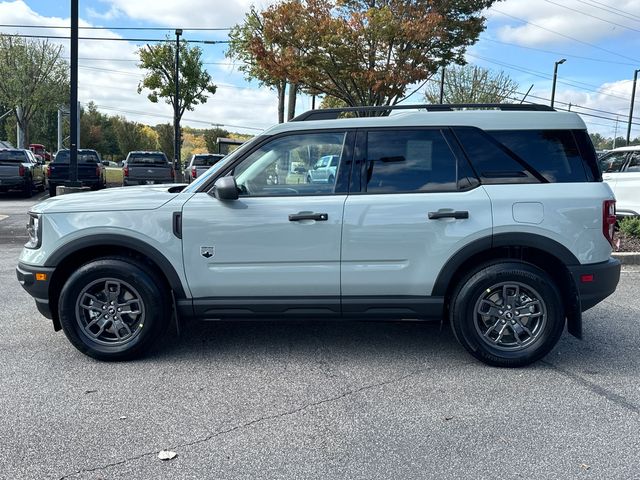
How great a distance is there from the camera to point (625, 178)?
1109 centimetres

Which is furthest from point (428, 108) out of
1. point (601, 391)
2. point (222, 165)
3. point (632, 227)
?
point (632, 227)

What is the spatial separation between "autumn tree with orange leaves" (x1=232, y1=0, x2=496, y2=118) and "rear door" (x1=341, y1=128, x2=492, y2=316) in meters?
12.3

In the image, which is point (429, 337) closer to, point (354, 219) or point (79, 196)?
point (354, 219)

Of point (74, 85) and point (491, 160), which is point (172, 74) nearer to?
point (74, 85)

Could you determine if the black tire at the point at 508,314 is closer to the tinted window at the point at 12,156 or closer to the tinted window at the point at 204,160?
the tinted window at the point at 12,156

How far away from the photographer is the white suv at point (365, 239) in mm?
4117

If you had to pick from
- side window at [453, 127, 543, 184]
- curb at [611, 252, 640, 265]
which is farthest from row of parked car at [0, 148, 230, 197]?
side window at [453, 127, 543, 184]

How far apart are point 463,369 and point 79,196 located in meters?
3.39

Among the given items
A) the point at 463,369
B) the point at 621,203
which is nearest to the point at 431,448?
the point at 463,369

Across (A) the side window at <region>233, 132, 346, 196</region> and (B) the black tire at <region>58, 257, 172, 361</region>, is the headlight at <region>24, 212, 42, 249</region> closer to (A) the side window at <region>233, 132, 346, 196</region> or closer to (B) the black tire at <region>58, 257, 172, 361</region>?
(B) the black tire at <region>58, 257, 172, 361</region>

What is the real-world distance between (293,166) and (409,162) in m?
0.91

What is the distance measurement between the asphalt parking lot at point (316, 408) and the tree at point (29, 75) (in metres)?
37.9

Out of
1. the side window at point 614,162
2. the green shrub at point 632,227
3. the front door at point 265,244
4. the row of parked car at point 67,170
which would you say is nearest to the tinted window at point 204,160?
the row of parked car at point 67,170

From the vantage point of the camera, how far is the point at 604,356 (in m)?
A: 4.56
